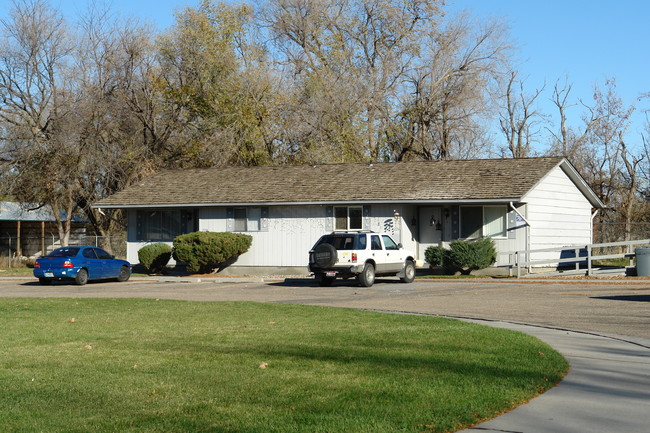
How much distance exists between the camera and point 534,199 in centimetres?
3350

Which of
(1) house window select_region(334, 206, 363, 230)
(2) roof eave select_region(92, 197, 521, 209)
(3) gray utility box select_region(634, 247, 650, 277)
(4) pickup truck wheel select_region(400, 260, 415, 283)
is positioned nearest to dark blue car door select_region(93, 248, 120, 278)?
(2) roof eave select_region(92, 197, 521, 209)

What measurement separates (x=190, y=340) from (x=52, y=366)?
9.00 ft

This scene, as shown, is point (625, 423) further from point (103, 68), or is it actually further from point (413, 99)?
point (413, 99)

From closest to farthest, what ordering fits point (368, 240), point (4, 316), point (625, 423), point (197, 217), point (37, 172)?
point (625, 423) → point (4, 316) → point (368, 240) → point (197, 217) → point (37, 172)

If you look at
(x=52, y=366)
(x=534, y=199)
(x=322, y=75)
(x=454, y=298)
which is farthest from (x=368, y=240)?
(x=322, y=75)

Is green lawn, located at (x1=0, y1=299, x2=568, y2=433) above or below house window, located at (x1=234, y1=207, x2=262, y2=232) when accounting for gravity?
below

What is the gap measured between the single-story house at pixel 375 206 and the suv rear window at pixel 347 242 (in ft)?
19.9

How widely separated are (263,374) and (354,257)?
17552 mm

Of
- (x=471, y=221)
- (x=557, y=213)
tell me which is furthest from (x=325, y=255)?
(x=557, y=213)

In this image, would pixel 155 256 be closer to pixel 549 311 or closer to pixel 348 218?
pixel 348 218

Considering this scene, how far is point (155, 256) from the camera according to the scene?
120 ft

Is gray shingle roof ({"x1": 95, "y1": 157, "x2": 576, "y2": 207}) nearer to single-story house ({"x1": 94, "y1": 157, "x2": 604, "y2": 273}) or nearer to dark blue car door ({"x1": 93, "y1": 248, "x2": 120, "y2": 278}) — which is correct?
single-story house ({"x1": 94, "y1": 157, "x2": 604, "y2": 273})

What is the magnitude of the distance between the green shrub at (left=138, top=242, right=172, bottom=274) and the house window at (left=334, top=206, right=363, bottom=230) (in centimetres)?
754

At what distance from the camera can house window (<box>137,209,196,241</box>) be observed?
3831 cm
